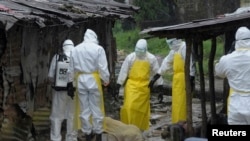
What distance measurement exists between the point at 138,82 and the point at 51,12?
91.8 inches

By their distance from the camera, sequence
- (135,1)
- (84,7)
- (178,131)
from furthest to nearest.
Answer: (135,1)
(84,7)
(178,131)

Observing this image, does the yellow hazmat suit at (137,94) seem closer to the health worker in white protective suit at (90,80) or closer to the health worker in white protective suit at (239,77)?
the health worker in white protective suit at (90,80)

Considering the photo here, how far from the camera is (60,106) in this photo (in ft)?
36.7

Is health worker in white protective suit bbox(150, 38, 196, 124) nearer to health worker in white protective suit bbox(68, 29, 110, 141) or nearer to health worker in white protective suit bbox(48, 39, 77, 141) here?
health worker in white protective suit bbox(68, 29, 110, 141)

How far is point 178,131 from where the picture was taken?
419 inches

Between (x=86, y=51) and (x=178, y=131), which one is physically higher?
(x=86, y=51)

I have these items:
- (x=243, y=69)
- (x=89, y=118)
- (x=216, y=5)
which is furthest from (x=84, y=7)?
(x=216, y=5)

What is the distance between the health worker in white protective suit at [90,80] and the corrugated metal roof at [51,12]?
0.81 metres


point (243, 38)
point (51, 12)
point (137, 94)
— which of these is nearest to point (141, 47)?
point (137, 94)

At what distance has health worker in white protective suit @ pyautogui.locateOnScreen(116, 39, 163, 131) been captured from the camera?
12250mm

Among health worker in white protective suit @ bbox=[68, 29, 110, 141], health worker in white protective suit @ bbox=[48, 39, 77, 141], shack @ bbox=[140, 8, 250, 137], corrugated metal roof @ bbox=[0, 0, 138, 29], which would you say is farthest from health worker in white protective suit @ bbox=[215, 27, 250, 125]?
health worker in white protective suit @ bbox=[48, 39, 77, 141]

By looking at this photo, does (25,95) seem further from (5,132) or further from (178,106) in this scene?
(178,106)

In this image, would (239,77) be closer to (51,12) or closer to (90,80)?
(90,80)

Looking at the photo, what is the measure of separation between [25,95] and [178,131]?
3020mm
